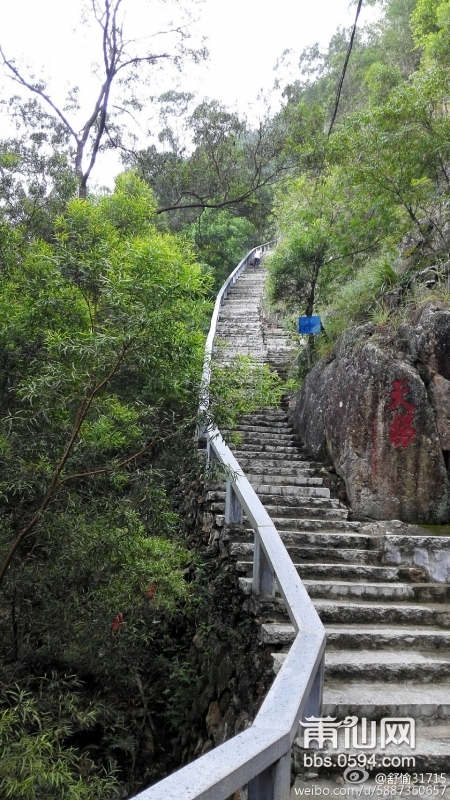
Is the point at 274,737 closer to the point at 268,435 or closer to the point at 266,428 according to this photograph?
the point at 268,435

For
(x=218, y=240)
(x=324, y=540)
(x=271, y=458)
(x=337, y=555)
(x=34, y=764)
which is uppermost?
(x=218, y=240)

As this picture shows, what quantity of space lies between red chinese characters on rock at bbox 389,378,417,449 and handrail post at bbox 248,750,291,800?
4.96m

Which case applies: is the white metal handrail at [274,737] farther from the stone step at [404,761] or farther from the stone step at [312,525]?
the stone step at [312,525]

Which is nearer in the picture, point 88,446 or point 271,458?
point 88,446

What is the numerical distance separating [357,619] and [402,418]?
2724 mm

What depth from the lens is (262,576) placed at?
171 inches

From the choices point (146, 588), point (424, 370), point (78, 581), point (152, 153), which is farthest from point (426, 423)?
point (152, 153)

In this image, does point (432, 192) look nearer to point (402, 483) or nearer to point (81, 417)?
point (402, 483)

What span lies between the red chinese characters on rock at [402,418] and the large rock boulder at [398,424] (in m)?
0.01

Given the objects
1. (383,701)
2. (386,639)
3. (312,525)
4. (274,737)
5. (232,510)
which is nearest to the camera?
(274,737)

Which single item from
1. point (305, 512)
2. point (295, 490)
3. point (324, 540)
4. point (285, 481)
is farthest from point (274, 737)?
point (285, 481)

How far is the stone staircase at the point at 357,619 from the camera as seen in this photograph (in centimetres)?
327

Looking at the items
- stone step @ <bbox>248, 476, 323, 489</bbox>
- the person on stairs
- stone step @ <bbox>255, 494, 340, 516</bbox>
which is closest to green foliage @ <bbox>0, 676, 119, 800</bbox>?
stone step @ <bbox>255, 494, 340, 516</bbox>

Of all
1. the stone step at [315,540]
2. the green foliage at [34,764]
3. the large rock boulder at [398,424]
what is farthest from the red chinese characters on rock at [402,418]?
the green foliage at [34,764]
